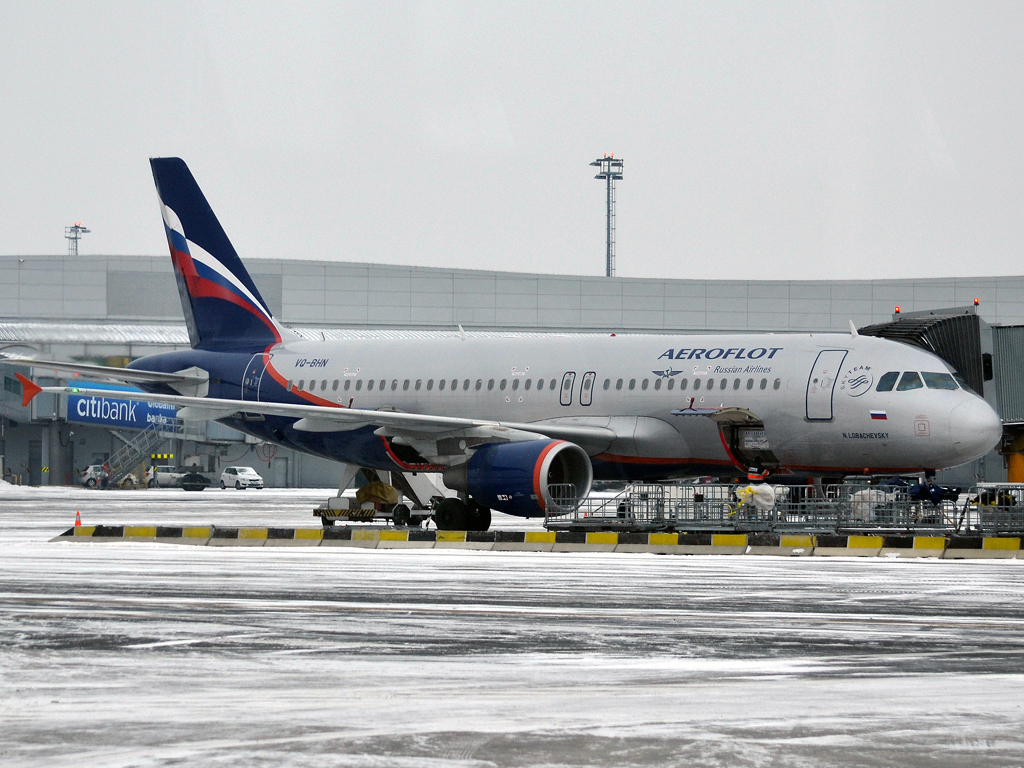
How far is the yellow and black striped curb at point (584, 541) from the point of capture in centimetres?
2014

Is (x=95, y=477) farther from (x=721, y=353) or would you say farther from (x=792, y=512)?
(x=792, y=512)

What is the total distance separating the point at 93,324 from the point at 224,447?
8902 millimetres

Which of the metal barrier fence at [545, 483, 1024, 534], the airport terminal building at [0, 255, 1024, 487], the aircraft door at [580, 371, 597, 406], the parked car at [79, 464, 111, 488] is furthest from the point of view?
the airport terminal building at [0, 255, 1024, 487]

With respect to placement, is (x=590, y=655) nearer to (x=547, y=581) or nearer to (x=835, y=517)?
(x=547, y=581)

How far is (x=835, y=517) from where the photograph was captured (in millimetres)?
23047

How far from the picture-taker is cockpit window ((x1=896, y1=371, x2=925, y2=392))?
75.4 feet

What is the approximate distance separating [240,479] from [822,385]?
44.2 meters

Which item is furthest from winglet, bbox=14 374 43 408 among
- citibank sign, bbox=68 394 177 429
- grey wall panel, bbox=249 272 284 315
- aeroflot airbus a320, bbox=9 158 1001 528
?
grey wall panel, bbox=249 272 284 315

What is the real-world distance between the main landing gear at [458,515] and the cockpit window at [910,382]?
778 cm

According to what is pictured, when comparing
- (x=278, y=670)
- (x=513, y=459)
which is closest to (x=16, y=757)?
(x=278, y=670)

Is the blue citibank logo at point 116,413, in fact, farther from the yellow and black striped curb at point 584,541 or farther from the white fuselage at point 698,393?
the yellow and black striped curb at point 584,541

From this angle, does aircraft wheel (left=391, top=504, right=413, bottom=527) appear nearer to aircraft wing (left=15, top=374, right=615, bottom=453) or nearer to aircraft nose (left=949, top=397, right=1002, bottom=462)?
aircraft wing (left=15, top=374, right=615, bottom=453)

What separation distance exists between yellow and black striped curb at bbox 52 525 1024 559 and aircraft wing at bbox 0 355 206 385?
4.06 metres

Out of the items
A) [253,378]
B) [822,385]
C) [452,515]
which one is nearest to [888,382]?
[822,385]
